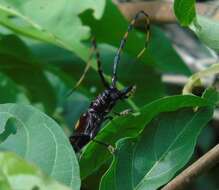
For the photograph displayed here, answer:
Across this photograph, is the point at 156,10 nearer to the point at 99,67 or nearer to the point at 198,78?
the point at 99,67

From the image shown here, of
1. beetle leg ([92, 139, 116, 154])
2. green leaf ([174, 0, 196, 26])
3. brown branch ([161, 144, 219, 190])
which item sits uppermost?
green leaf ([174, 0, 196, 26])

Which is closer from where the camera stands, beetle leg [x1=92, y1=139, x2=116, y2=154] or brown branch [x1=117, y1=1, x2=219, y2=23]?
beetle leg [x1=92, y1=139, x2=116, y2=154]

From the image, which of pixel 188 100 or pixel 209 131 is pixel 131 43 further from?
pixel 209 131

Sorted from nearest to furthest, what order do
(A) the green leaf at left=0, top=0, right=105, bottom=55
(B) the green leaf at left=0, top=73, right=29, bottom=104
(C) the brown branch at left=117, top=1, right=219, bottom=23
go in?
(A) the green leaf at left=0, top=0, right=105, bottom=55
(B) the green leaf at left=0, top=73, right=29, bottom=104
(C) the brown branch at left=117, top=1, right=219, bottom=23

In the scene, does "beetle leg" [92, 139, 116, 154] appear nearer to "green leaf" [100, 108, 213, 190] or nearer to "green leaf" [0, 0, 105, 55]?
"green leaf" [100, 108, 213, 190]

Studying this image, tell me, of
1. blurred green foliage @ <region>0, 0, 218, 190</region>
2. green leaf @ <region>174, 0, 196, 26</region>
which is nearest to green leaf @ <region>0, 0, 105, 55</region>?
blurred green foliage @ <region>0, 0, 218, 190</region>

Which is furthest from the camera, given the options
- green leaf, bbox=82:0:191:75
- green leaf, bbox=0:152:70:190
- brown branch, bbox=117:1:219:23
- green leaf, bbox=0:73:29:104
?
brown branch, bbox=117:1:219:23

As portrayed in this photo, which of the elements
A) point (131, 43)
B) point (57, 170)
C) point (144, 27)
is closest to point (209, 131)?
point (144, 27)

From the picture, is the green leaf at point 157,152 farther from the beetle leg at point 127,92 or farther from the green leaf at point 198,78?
the beetle leg at point 127,92
